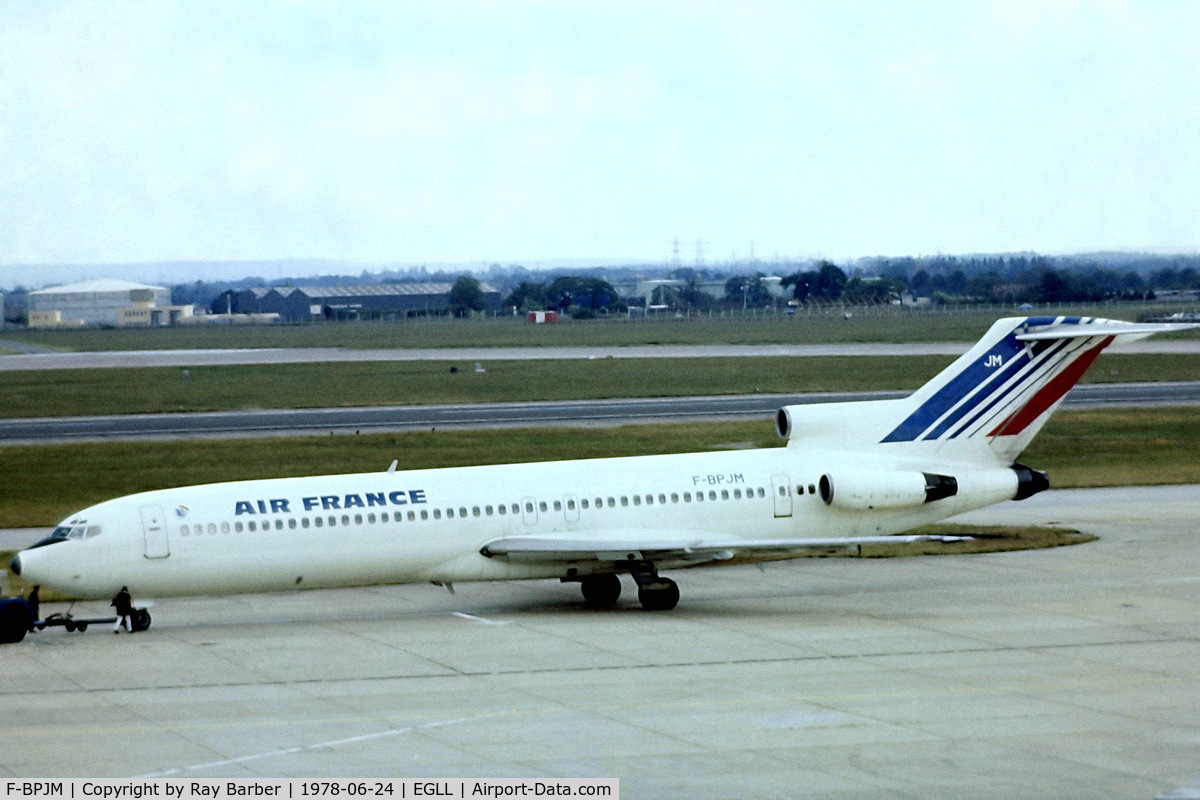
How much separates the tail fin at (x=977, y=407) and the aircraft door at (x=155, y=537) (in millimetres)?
13277

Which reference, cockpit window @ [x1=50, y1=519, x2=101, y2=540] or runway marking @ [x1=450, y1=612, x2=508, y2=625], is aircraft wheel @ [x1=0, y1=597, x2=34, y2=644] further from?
runway marking @ [x1=450, y1=612, x2=508, y2=625]

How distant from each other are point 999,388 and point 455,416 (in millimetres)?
38202

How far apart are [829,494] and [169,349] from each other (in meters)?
116

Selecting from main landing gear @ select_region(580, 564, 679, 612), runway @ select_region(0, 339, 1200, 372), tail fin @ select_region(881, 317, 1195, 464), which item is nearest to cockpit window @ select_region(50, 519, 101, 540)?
main landing gear @ select_region(580, 564, 679, 612)

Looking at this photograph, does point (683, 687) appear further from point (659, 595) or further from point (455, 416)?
point (455, 416)

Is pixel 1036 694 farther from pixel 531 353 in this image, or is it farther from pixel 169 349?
pixel 169 349

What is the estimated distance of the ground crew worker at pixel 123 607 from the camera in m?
28.4

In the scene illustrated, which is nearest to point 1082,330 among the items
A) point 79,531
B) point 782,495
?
point 782,495

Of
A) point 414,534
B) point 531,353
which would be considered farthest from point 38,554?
point 531,353

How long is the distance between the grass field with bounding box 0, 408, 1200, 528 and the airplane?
15208 mm

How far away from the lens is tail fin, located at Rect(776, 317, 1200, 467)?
107 feet

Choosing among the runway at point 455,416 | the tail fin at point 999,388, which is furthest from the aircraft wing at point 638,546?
the runway at point 455,416

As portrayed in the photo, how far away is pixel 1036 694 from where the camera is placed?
2248 cm

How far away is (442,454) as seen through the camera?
5334 cm
